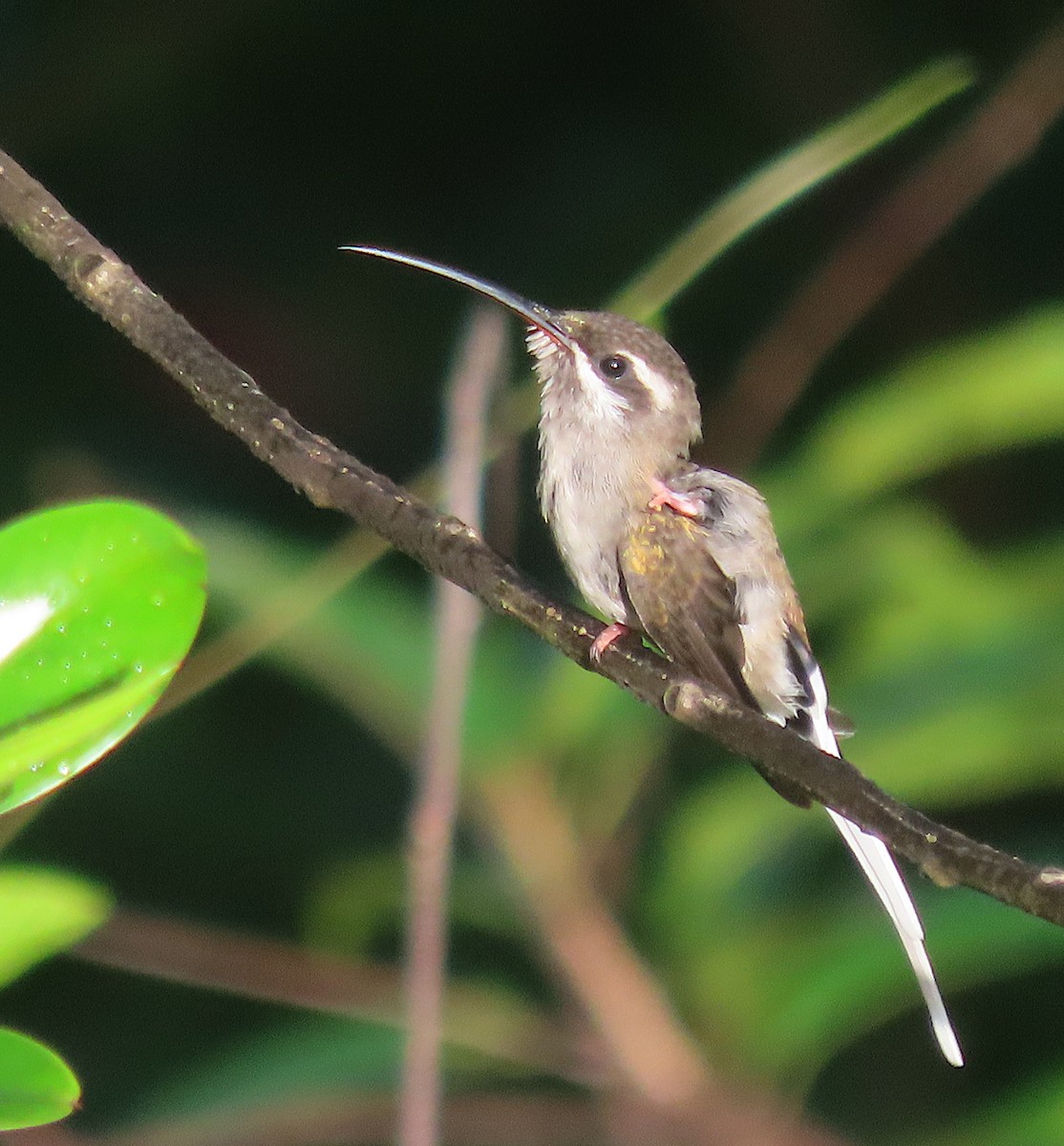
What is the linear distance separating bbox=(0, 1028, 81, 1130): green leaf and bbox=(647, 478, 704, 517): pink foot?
3.46 ft

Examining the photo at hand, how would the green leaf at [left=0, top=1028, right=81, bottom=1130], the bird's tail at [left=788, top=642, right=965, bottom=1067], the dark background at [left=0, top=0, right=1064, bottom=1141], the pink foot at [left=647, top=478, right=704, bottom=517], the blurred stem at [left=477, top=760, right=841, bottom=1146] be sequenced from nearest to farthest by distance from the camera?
the green leaf at [left=0, top=1028, right=81, bottom=1130]
the bird's tail at [left=788, top=642, right=965, bottom=1067]
the pink foot at [left=647, top=478, right=704, bottom=517]
the blurred stem at [left=477, top=760, right=841, bottom=1146]
the dark background at [left=0, top=0, right=1064, bottom=1141]

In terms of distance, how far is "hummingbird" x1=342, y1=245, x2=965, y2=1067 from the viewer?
74.5 inches

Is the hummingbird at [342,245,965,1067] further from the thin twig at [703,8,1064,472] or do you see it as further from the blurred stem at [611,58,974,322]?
the thin twig at [703,8,1064,472]

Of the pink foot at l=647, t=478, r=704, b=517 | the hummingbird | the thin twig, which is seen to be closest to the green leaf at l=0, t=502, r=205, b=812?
the hummingbird

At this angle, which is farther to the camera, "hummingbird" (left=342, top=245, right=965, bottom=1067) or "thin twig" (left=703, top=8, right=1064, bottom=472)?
"thin twig" (left=703, top=8, right=1064, bottom=472)

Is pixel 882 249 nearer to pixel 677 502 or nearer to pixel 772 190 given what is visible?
pixel 677 502

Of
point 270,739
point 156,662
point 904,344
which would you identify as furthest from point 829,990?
point 904,344

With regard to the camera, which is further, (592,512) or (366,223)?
(366,223)

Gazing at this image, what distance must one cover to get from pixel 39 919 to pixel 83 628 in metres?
0.30

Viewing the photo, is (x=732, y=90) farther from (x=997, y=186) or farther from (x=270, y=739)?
(x=270, y=739)

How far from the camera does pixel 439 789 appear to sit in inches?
60.6

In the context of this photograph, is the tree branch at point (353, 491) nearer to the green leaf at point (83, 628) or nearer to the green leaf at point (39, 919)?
the green leaf at point (83, 628)

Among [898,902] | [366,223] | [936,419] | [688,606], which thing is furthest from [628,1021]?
[366,223]

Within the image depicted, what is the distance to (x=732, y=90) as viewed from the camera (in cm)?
427
